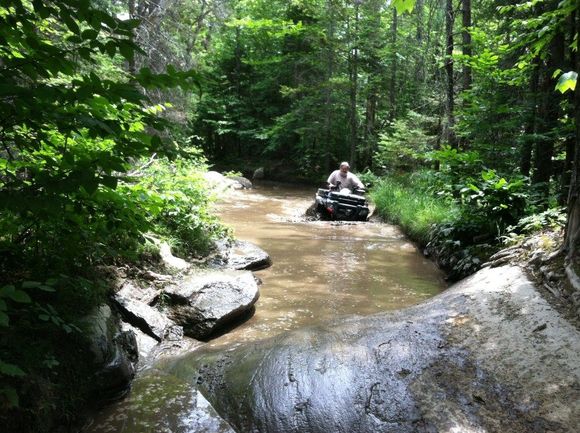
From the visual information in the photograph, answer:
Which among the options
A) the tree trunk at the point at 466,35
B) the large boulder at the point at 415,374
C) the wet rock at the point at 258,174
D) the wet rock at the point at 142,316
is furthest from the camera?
the wet rock at the point at 258,174

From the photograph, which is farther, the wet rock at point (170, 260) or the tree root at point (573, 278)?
the wet rock at point (170, 260)

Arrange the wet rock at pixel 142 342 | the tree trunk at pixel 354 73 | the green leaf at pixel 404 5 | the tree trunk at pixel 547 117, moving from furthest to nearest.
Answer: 1. the tree trunk at pixel 354 73
2. the tree trunk at pixel 547 117
3. the wet rock at pixel 142 342
4. the green leaf at pixel 404 5

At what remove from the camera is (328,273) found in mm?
7719

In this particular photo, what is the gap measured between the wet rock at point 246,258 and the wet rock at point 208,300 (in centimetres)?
128

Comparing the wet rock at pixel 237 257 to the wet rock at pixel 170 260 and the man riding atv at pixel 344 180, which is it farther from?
the man riding atv at pixel 344 180

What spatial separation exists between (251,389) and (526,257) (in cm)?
377

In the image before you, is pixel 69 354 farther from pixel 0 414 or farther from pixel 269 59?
pixel 269 59

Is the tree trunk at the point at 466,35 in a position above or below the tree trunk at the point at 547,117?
above

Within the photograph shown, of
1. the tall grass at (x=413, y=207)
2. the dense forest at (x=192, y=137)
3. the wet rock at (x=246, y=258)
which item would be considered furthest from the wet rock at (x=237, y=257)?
the tall grass at (x=413, y=207)

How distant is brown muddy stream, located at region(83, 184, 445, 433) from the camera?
3.51 m

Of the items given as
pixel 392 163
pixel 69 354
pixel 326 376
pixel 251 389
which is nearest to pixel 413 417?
pixel 326 376

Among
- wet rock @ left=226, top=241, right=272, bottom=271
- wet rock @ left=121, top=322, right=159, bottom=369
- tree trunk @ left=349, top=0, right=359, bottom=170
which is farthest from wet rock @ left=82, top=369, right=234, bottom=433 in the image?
tree trunk @ left=349, top=0, right=359, bottom=170

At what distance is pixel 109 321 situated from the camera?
3.97 meters

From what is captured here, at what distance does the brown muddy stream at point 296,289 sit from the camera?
351 centimetres
